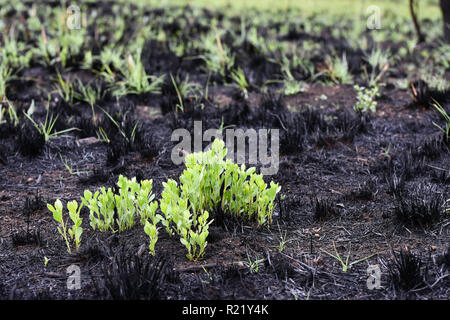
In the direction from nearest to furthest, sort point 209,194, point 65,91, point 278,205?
1. point 209,194
2. point 278,205
3. point 65,91

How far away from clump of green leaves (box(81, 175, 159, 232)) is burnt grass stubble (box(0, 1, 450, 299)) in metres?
0.08

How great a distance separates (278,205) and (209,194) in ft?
2.01

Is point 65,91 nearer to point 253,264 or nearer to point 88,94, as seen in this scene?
point 88,94

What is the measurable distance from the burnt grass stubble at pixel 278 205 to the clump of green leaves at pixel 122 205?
0.28ft

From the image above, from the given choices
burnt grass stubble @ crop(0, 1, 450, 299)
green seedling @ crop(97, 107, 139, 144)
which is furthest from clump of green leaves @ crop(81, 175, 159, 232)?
green seedling @ crop(97, 107, 139, 144)

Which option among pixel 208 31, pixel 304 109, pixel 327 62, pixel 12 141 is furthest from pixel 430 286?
pixel 208 31

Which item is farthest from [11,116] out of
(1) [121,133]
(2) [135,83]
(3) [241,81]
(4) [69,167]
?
(3) [241,81]

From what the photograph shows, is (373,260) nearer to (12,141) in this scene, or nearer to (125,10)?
(12,141)

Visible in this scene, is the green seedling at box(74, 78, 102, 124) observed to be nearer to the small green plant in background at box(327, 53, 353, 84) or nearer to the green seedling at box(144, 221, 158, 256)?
the green seedling at box(144, 221, 158, 256)

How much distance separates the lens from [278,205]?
3.33 meters

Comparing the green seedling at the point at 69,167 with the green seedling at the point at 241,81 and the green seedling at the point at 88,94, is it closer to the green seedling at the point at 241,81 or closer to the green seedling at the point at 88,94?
the green seedling at the point at 88,94

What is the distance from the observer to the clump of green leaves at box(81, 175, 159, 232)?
2742 millimetres

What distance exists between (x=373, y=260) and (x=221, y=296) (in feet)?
3.13

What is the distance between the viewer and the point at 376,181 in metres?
3.59
